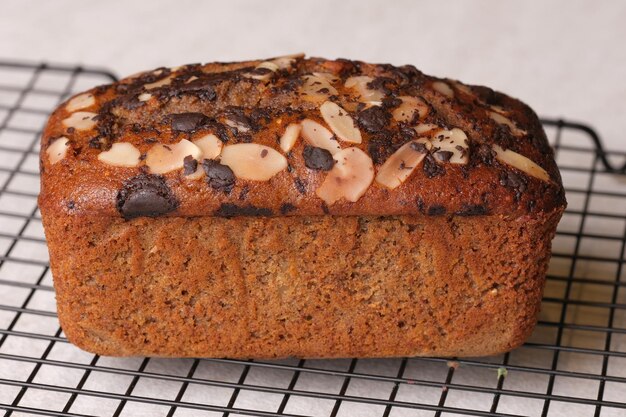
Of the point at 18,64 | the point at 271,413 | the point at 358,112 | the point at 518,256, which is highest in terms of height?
the point at 358,112

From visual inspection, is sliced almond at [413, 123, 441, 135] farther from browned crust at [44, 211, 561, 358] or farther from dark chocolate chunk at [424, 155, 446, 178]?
browned crust at [44, 211, 561, 358]

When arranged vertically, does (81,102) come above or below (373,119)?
below

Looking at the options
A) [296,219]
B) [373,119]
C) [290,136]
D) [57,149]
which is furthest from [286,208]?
[57,149]

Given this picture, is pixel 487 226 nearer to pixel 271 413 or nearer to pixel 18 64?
pixel 271 413

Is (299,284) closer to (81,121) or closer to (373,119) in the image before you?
(373,119)

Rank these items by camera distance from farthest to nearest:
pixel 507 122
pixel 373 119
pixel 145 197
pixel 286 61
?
pixel 286 61, pixel 507 122, pixel 373 119, pixel 145 197

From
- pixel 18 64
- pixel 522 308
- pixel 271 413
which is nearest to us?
pixel 271 413

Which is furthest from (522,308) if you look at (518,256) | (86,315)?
(86,315)
